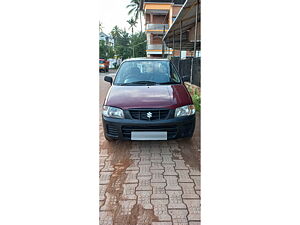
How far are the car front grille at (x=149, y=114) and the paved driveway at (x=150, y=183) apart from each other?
0.57 m

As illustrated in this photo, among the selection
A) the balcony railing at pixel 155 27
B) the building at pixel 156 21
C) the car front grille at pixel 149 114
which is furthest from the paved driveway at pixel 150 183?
the balcony railing at pixel 155 27

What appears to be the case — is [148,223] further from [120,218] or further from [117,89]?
[117,89]

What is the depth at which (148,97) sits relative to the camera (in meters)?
3.63

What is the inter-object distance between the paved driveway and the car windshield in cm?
105

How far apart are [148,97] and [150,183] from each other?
1343 mm

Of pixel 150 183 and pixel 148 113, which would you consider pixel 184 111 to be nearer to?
pixel 148 113

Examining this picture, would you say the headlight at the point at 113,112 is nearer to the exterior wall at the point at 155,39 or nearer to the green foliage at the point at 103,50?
the green foliage at the point at 103,50

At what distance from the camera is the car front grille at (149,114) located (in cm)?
345

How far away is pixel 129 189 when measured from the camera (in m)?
2.62

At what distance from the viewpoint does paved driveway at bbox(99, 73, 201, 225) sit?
2.15 m

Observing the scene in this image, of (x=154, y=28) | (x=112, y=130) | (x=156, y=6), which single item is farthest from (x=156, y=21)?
(x=112, y=130)

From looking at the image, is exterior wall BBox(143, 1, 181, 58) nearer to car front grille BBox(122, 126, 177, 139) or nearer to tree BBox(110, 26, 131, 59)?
tree BBox(110, 26, 131, 59)
